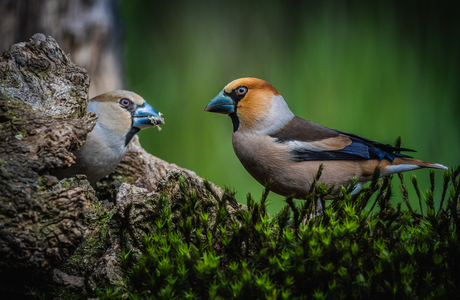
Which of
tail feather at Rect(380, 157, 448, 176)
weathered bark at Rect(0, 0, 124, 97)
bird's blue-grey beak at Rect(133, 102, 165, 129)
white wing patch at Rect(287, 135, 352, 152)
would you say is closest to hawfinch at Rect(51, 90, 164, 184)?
bird's blue-grey beak at Rect(133, 102, 165, 129)

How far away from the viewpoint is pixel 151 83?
4039 mm

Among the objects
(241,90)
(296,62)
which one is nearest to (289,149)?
(241,90)

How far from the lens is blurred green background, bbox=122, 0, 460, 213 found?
389 cm

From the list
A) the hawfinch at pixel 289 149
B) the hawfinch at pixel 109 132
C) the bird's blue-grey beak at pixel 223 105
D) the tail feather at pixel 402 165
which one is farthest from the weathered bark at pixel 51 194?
the tail feather at pixel 402 165

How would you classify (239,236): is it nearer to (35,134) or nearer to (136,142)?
(35,134)

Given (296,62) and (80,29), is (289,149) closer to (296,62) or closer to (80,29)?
(296,62)

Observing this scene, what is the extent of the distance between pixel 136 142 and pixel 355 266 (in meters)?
2.28

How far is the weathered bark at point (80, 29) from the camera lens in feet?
9.30

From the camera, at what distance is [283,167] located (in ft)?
7.95

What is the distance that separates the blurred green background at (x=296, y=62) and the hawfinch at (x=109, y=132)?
4.21 feet

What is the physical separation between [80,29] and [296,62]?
221 centimetres

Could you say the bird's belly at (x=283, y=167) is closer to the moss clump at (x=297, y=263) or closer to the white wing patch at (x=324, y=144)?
the white wing patch at (x=324, y=144)

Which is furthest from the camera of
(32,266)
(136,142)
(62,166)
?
(136,142)

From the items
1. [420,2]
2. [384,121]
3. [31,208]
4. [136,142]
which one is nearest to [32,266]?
[31,208]
